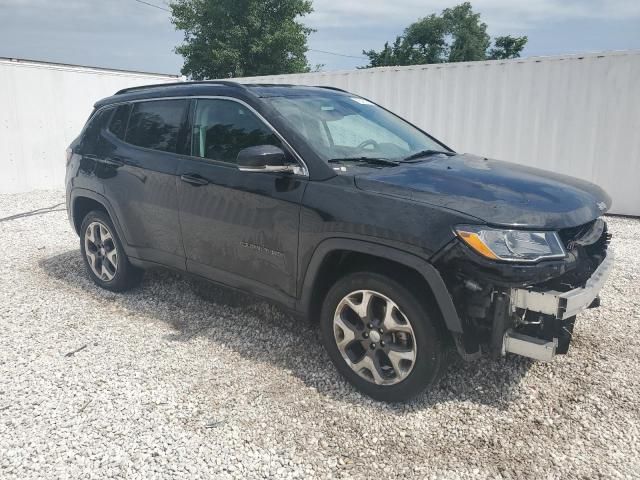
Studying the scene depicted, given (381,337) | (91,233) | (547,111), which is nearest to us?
(381,337)

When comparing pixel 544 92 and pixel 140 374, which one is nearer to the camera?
pixel 140 374

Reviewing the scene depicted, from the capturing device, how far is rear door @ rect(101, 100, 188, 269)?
391 centimetres

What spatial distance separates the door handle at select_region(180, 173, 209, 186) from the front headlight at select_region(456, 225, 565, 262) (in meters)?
1.91

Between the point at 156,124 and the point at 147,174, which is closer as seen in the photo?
the point at 147,174

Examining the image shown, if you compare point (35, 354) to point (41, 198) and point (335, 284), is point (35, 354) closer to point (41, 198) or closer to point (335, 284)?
point (335, 284)

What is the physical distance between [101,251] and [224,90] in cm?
212

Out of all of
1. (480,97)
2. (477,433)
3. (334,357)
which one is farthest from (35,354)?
(480,97)

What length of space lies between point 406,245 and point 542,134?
708 centimetres

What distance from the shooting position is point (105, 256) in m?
4.73

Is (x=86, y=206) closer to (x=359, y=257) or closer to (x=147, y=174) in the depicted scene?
(x=147, y=174)

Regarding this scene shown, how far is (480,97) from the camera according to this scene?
8961mm

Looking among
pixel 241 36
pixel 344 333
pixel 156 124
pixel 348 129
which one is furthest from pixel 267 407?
pixel 241 36

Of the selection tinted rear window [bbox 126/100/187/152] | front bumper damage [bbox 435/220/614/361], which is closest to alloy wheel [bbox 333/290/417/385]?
front bumper damage [bbox 435/220/614/361]

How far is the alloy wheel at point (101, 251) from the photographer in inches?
183
